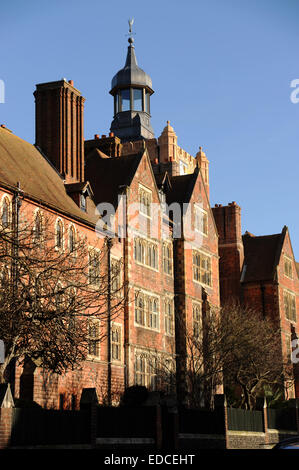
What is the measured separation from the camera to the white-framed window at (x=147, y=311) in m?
41.4

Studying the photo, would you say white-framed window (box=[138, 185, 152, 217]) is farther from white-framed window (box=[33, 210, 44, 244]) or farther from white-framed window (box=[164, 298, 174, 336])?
white-framed window (box=[33, 210, 44, 244])

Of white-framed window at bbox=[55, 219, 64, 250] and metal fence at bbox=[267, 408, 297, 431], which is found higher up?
white-framed window at bbox=[55, 219, 64, 250]

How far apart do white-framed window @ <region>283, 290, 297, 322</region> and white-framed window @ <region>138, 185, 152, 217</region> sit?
Answer: 65.0ft

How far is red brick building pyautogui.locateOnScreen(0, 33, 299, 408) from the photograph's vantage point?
1387 inches

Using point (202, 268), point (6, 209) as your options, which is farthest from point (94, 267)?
point (202, 268)

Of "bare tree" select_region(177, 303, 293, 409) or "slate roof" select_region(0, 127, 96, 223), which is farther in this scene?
"bare tree" select_region(177, 303, 293, 409)

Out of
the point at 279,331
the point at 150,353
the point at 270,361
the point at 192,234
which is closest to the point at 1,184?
the point at 150,353

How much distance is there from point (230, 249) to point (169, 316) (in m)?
16.9

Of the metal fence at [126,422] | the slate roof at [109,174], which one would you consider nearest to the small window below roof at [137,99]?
the slate roof at [109,174]

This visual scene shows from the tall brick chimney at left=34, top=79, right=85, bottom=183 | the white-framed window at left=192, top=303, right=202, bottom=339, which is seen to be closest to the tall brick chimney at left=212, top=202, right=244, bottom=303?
the white-framed window at left=192, top=303, right=202, bottom=339

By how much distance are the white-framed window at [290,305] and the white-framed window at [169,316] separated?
56.9 ft

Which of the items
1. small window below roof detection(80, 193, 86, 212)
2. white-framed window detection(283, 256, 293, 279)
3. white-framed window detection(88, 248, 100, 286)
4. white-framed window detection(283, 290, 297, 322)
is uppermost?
white-framed window detection(283, 256, 293, 279)

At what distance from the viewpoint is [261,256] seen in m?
61.6

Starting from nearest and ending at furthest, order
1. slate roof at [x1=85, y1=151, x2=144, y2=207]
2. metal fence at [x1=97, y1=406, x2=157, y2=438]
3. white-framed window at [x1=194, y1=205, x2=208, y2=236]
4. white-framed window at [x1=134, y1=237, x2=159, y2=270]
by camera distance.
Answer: metal fence at [x1=97, y1=406, x2=157, y2=438], white-framed window at [x1=134, y1=237, x2=159, y2=270], slate roof at [x1=85, y1=151, x2=144, y2=207], white-framed window at [x1=194, y1=205, x2=208, y2=236]
